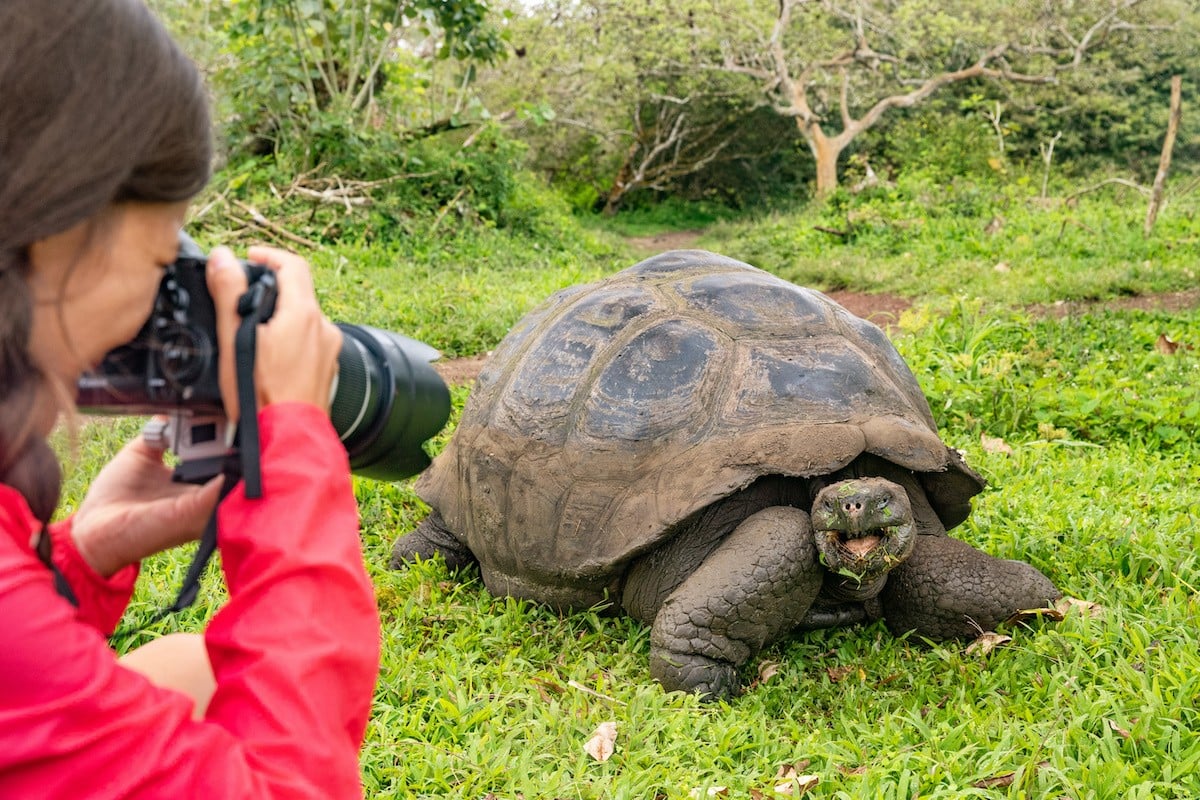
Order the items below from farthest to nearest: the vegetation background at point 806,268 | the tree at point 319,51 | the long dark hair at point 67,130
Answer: the tree at point 319,51 → the vegetation background at point 806,268 → the long dark hair at point 67,130

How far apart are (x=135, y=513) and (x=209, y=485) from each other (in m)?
0.21

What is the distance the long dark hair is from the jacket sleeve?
14.8 inches

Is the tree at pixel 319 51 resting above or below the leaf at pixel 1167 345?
above

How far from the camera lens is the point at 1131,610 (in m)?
2.63

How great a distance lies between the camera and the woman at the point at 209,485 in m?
0.87

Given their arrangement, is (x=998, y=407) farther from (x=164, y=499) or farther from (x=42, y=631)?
(x=42, y=631)

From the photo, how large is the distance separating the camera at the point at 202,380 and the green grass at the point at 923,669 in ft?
0.32

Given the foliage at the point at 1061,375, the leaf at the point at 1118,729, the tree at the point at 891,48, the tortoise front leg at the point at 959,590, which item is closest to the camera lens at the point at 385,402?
the leaf at the point at 1118,729

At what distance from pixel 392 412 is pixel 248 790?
1.49 feet

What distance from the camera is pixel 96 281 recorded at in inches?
38.1

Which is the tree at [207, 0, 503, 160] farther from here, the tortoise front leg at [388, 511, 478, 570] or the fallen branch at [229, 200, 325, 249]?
the tortoise front leg at [388, 511, 478, 570]

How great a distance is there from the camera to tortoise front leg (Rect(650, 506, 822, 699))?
8.25ft

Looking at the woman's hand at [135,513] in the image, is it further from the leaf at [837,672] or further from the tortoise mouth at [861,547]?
the leaf at [837,672]

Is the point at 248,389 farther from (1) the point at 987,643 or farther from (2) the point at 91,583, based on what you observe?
(1) the point at 987,643
